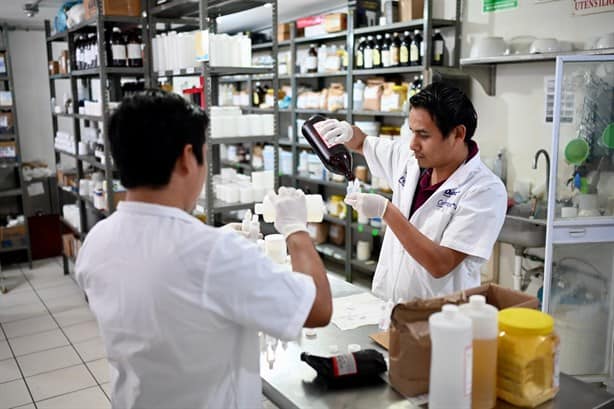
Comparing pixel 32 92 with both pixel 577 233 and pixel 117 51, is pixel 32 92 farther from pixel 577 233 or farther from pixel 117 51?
pixel 577 233

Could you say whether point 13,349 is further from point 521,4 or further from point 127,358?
point 521,4

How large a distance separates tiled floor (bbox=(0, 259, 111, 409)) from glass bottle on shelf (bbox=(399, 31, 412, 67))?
3.34 m

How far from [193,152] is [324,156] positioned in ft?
4.03

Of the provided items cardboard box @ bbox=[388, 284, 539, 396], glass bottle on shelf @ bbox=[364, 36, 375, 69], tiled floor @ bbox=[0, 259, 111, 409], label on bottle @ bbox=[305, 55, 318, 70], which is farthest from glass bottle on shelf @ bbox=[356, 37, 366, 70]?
cardboard box @ bbox=[388, 284, 539, 396]

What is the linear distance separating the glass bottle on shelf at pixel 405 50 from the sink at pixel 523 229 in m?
1.59

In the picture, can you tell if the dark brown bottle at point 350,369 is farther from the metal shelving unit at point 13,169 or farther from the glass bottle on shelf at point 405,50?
the metal shelving unit at point 13,169

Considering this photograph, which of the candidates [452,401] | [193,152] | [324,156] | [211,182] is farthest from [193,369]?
[211,182]

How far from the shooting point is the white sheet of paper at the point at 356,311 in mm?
2017

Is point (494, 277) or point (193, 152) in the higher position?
point (193, 152)

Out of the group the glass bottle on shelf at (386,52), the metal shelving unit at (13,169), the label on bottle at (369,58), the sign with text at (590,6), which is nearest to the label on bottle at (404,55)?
the glass bottle on shelf at (386,52)

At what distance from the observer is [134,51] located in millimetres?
4465

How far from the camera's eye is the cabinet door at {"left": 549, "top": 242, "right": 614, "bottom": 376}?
3561 mm

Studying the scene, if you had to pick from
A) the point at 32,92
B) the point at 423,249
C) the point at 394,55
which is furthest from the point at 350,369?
the point at 32,92

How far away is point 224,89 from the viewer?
7613mm
